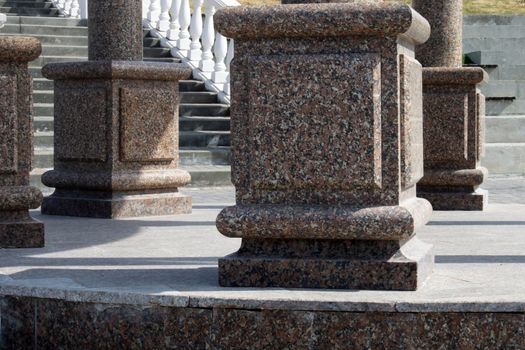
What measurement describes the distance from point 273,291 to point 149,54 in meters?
11.3

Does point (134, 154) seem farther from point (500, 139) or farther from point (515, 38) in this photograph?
point (515, 38)

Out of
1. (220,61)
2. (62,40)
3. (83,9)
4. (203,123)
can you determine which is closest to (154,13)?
(62,40)

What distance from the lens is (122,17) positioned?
8.84m

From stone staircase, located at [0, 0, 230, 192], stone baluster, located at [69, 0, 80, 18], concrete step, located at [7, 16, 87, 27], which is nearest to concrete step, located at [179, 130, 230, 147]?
stone staircase, located at [0, 0, 230, 192]

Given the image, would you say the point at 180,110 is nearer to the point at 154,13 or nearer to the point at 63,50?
the point at 63,50

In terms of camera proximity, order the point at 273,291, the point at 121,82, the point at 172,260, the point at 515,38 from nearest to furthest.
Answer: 1. the point at 273,291
2. the point at 172,260
3. the point at 121,82
4. the point at 515,38

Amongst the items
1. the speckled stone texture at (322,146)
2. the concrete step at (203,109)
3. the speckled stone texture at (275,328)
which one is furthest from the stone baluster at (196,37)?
the speckled stone texture at (275,328)

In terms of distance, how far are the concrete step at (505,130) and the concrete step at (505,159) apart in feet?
1.39

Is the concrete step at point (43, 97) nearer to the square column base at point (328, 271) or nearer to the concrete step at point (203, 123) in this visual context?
the concrete step at point (203, 123)

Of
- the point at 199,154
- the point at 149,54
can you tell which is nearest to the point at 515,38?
the point at 149,54

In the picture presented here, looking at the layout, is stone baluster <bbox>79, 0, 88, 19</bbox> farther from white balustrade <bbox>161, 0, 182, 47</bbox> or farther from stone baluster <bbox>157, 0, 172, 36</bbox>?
white balustrade <bbox>161, 0, 182, 47</bbox>

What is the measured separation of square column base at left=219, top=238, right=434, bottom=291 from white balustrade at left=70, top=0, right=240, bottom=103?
960cm

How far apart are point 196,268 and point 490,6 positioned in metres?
19.8

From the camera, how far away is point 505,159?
15.0 m
